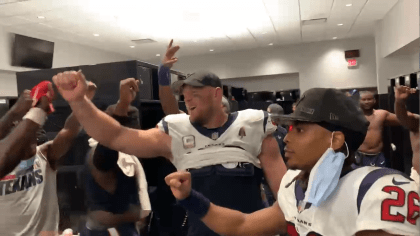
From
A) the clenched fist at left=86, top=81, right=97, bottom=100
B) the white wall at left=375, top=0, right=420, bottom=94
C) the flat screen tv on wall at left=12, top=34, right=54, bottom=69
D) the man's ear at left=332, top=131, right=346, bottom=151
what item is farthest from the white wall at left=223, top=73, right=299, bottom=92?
the white wall at left=375, top=0, right=420, bottom=94

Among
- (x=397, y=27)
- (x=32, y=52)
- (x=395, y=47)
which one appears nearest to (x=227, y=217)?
(x=32, y=52)

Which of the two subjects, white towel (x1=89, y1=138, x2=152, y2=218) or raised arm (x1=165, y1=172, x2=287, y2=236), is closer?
raised arm (x1=165, y1=172, x2=287, y2=236)

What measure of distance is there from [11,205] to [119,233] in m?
0.44

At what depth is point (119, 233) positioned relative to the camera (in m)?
1.57

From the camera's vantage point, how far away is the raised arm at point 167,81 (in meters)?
1.50

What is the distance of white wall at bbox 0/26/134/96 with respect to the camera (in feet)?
5.12

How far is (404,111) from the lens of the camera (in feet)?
4.15

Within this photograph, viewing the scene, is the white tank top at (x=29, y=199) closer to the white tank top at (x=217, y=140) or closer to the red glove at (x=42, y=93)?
the red glove at (x=42, y=93)

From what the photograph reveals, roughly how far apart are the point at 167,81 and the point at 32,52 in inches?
29.1

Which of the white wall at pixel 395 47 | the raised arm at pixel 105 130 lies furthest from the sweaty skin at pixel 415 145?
the white wall at pixel 395 47

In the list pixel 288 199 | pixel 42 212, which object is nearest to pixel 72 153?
pixel 42 212

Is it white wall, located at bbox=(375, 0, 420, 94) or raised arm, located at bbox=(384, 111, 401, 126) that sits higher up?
white wall, located at bbox=(375, 0, 420, 94)

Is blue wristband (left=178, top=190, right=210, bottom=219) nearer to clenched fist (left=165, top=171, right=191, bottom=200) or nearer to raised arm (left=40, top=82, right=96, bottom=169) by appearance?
clenched fist (left=165, top=171, right=191, bottom=200)

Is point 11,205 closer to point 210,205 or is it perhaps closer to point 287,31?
point 210,205
